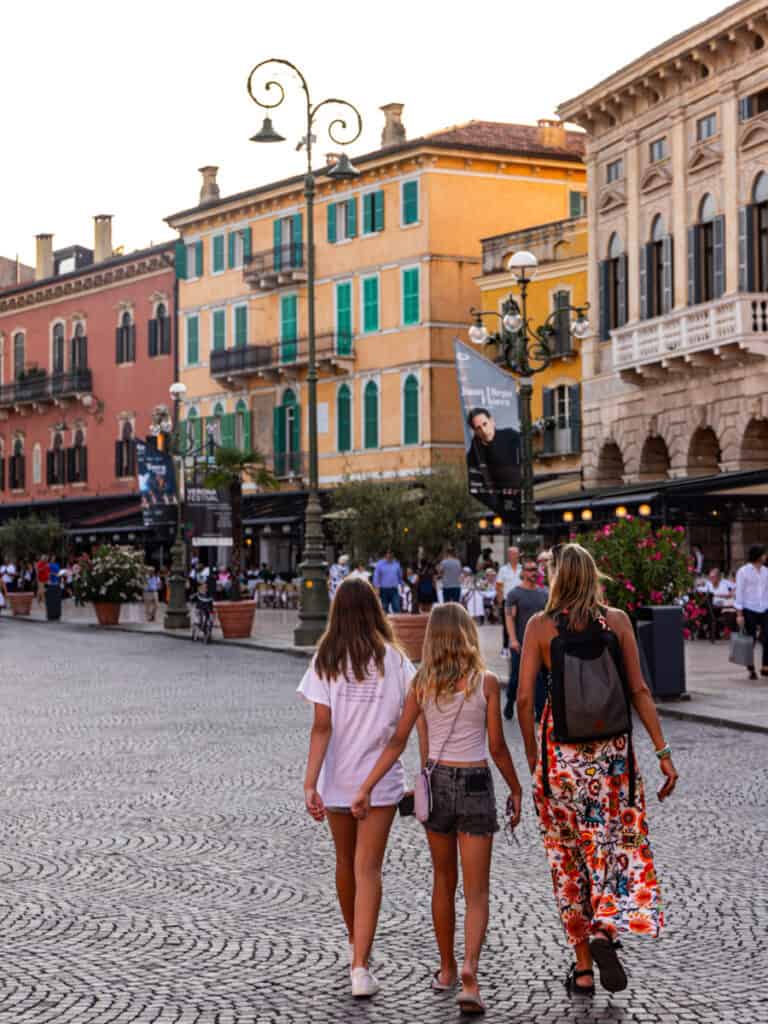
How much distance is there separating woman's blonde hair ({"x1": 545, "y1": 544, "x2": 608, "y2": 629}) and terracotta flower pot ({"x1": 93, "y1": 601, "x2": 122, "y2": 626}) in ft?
114

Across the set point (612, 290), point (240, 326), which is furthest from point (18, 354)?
point (612, 290)

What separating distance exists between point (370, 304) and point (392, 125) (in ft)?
19.4

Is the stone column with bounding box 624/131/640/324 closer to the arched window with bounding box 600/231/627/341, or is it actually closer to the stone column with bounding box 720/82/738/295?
the arched window with bounding box 600/231/627/341

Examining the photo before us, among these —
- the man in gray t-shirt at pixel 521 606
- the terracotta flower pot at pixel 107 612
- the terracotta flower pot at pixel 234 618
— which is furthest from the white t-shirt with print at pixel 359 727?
the terracotta flower pot at pixel 107 612

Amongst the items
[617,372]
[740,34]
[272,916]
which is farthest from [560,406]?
[272,916]

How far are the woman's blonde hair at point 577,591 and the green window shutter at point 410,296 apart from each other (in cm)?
4648

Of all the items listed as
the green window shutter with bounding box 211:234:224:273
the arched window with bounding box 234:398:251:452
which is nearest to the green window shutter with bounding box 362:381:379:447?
the arched window with bounding box 234:398:251:452

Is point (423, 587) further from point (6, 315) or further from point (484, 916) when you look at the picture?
point (6, 315)

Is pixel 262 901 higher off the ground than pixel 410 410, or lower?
lower

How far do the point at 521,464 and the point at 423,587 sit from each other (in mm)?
8581

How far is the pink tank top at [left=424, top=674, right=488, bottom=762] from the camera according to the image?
6.46 m

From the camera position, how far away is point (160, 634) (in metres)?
36.3

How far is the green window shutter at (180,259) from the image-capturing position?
63.0 m

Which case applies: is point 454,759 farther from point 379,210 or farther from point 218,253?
point 218,253
